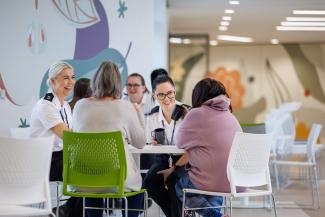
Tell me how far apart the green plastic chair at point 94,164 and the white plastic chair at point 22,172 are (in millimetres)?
656

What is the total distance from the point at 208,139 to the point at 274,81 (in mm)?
16053

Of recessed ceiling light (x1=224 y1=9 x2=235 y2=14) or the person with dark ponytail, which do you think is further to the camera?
recessed ceiling light (x1=224 y1=9 x2=235 y2=14)

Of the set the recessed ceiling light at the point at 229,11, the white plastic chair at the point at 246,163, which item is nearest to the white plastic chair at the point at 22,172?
the white plastic chair at the point at 246,163

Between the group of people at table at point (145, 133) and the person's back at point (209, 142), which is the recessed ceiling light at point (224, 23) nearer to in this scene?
the group of people at table at point (145, 133)

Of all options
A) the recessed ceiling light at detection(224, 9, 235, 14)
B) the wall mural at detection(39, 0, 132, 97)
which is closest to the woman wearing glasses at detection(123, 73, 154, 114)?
the wall mural at detection(39, 0, 132, 97)

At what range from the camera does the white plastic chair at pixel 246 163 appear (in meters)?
4.41

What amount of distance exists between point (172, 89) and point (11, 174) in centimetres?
238

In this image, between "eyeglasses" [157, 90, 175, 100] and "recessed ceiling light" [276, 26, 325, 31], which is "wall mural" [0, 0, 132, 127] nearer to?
"eyeglasses" [157, 90, 175, 100]

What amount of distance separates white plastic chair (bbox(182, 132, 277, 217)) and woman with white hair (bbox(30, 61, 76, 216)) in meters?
1.13

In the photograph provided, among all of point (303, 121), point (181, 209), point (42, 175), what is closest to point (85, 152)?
point (42, 175)

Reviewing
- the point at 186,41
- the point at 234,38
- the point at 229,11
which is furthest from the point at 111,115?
the point at 234,38

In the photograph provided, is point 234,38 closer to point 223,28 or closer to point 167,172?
point 223,28

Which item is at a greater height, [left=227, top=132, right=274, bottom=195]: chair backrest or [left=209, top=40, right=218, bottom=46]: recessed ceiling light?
[left=209, top=40, right=218, bottom=46]: recessed ceiling light

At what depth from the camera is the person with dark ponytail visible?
4.55m
